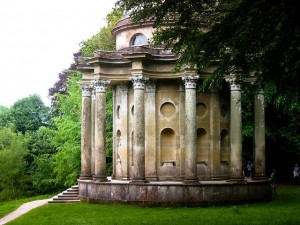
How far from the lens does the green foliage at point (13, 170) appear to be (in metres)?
54.2

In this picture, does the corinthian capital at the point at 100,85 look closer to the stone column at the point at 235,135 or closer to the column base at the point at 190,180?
the column base at the point at 190,180

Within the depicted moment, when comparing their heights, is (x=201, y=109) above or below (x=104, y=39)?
below

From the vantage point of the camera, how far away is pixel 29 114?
68000 millimetres

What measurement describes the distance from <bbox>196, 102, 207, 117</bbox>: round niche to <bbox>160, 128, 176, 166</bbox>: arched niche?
1.91 metres

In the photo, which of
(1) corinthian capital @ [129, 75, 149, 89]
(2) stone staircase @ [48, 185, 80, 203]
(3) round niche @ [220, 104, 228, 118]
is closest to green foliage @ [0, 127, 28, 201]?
(2) stone staircase @ [48, 185, 80, 203]

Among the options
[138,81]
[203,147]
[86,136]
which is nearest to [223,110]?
[203,147]

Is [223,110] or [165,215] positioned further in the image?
[223,110]

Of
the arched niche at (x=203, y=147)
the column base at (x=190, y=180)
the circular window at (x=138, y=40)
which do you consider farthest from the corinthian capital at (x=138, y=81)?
the column base at (x=190, y=180)

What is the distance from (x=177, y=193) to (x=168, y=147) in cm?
434

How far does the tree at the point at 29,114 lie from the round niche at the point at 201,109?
40.8 m

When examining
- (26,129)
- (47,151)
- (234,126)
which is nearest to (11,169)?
(47,151)

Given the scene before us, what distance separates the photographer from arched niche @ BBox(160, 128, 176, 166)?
2933cm

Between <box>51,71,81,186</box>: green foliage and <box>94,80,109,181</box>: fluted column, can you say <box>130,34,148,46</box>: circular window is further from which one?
<box>51,71,81,186</box>: green foliage

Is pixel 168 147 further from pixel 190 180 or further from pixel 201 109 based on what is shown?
pixel 190 180
